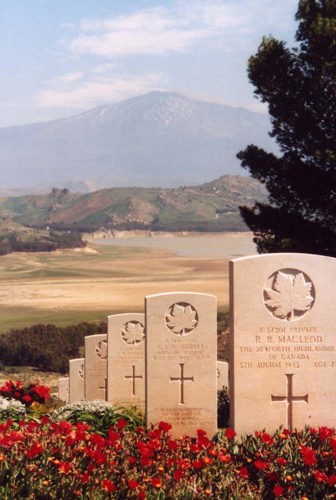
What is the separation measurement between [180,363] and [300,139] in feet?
33.8

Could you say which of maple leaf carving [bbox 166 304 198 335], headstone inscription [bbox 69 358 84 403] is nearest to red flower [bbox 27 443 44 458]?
maple leaf carving [bbox 166 304 198 335]

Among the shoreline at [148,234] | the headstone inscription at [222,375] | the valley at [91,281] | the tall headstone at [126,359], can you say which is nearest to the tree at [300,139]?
the headstone inscription at [222,375]

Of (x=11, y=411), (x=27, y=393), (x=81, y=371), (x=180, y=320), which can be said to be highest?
(x=180, y=320)

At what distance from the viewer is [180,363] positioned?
8297mm

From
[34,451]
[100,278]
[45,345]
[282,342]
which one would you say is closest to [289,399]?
[282,342]

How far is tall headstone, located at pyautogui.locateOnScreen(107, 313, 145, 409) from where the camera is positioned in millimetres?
11570

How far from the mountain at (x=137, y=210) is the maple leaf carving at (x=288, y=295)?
12422 cm

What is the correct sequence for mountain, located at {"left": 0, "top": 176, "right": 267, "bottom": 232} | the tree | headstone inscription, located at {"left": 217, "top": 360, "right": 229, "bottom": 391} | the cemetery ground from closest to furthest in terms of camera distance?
headstone inscription, located at {"left": 217, "top": 360, "right": 229, "bottom": 391} < the tree < the cemetery ground < mountain, located at {"left": 0, "top": 176, "right": 267, "bottom": 232}

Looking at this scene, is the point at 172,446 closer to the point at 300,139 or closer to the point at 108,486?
the point at 108,486

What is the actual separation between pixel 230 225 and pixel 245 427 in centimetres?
13711

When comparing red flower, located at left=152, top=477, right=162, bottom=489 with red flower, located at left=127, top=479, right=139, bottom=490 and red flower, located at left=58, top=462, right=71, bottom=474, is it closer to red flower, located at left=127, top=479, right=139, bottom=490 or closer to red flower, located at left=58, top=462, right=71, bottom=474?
red flower, located at left=127, top=479, right=139, bottom=490

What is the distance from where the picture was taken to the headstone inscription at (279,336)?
749cm

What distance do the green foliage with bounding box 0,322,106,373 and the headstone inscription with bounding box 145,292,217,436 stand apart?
686 inches

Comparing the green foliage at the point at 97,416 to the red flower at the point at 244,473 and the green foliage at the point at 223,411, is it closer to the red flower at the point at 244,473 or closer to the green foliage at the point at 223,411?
the green foliage at the point at 223,411
